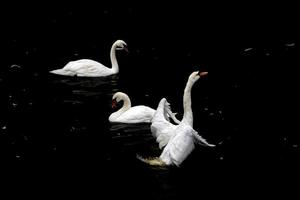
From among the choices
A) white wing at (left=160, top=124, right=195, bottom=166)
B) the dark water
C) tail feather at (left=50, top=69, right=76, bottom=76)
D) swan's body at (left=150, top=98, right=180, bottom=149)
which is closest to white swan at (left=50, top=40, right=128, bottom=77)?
tail feather at (left=50, top=69, right=76, bottom=76)

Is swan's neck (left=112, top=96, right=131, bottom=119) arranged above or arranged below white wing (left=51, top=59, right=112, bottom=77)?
below

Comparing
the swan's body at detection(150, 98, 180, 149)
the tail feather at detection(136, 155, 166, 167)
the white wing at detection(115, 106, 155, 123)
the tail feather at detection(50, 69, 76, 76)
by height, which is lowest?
the tail feather at detection(136, 155, 166, 167)

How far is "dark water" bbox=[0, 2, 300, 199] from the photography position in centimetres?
1391

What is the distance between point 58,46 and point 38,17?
5095 millimetres

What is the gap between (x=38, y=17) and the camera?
30.0 m

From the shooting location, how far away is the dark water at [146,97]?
1391cm

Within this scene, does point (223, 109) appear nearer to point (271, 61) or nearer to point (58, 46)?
point (271, 61)

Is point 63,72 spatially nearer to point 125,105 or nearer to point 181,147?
point 125,105

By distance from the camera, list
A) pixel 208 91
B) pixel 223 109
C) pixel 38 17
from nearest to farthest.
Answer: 1. pixel 223 109
2. pixel 208 91
3. pixel 38 17

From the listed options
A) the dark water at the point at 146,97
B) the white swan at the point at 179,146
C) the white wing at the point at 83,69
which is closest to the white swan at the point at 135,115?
the dark water at the point at 146,97

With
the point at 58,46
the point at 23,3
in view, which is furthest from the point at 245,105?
the point at 23,3

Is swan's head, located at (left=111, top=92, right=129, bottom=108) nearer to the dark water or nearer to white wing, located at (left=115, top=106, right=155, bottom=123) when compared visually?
the dark water

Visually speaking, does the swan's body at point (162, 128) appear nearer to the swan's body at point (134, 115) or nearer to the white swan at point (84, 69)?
the swan's body at point (134, 115)

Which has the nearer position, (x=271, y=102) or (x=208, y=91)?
(x=271, y=102)
